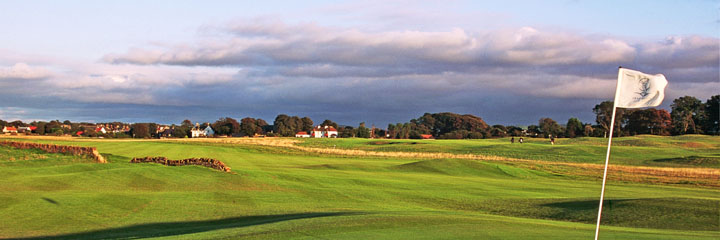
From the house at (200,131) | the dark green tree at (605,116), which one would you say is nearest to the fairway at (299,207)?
the dark green tree at (605,116)

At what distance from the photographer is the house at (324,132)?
7500 inches

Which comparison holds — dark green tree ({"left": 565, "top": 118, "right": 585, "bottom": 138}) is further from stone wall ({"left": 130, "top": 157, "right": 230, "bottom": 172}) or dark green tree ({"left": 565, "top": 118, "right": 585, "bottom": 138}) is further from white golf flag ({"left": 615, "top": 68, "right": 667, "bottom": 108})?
white golf flag ({"left": 615, "top": 68, "right": 667, "bottom": 108})

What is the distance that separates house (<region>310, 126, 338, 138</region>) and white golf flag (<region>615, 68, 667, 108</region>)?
180 metres

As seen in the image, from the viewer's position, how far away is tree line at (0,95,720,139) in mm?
130625

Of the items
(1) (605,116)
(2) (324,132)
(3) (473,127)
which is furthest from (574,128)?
(2) (324,132)

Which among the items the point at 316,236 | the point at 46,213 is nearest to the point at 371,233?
the point at 316,236

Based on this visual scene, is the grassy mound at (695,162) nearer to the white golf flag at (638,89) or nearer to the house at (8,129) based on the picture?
the white golf flag at (638,89)

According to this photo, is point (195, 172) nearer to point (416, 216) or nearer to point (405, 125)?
point (416, 216)

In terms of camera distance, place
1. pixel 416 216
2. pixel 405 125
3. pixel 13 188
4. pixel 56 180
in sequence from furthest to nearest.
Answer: pixel 405 125, pixel 56 180, pixel 13 188, pixel 416 216

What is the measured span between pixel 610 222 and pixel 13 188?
68.2 feet

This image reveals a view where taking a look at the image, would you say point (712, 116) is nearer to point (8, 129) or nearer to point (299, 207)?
point (299, 207)

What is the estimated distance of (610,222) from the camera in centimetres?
1864

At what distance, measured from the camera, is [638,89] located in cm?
987

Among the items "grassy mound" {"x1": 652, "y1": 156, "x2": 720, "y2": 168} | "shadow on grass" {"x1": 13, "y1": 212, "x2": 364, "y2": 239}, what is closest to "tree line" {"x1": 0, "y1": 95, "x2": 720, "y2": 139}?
"grassy mound" {"x1": 652, "y1": 156, "x2": 720, "y2": 168}
